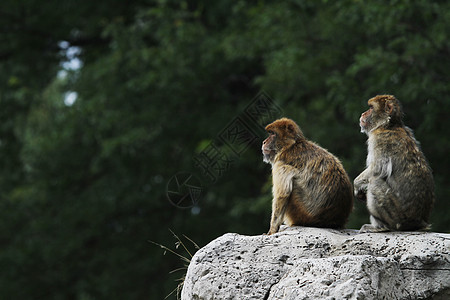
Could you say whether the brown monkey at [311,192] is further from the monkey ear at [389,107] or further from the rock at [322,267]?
the monkey ear at [389,107]

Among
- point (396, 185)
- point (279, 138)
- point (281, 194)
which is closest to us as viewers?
point (396, 185)

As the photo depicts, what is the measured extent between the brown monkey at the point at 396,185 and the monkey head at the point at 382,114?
0.12 meters

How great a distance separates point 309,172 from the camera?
6.48 m

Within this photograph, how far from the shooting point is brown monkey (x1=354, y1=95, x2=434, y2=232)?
6.05 m

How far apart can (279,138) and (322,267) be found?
1957 mm

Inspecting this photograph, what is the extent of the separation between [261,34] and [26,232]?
7.11m

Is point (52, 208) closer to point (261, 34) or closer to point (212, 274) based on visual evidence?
point (261, 34)

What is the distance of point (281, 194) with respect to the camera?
251 inches

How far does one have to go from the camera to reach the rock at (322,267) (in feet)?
16.4

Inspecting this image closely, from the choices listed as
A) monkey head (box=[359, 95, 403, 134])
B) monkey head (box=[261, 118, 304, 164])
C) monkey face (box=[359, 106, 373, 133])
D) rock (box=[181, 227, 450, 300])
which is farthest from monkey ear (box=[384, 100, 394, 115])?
rock (box=[181, 227, 450, 300])

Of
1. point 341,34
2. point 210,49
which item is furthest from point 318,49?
point 210,49

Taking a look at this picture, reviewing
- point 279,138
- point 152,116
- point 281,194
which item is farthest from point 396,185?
point 152,116

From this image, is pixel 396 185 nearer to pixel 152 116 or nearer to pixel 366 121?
pixel 366 121

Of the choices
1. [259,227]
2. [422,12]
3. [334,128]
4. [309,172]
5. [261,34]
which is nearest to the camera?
[309,172]
